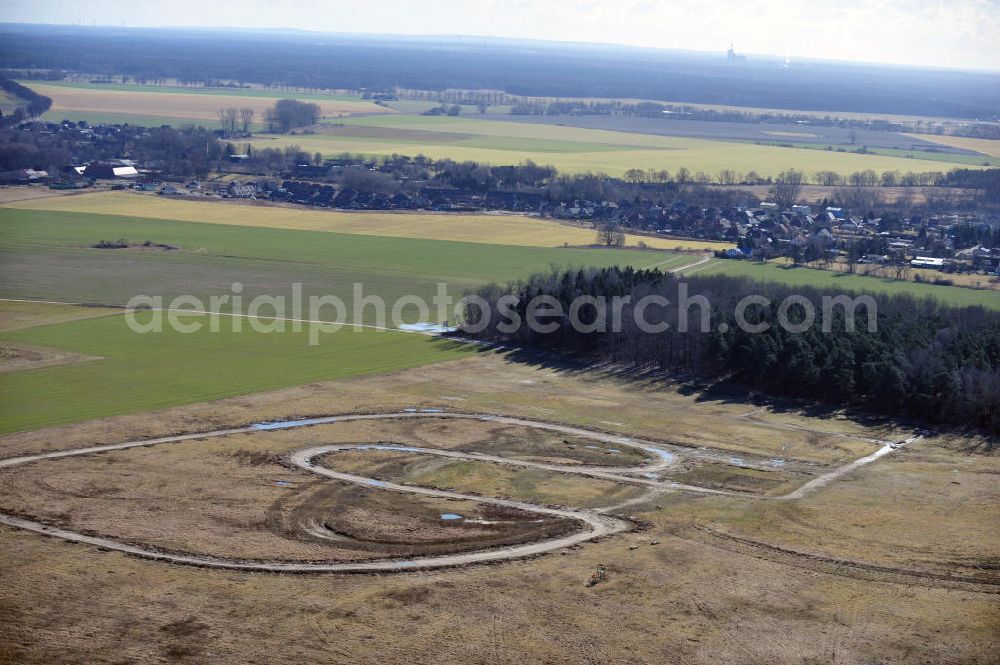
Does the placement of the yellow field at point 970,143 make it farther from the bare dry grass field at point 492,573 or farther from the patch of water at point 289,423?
the patch of water at point 289,423

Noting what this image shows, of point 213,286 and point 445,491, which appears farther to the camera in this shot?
point 213,286

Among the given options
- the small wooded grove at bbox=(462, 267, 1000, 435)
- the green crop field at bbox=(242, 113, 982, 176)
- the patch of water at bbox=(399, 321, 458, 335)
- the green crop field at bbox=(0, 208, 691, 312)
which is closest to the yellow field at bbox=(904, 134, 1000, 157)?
the green crop field at bbox=(242, 113, 982, 176)

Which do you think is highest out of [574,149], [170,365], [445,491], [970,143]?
[970,143]

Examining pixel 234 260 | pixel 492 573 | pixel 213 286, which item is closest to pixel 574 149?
pixel 234 260

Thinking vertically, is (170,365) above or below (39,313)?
below

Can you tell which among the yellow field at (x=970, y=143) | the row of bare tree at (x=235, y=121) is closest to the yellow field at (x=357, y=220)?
the row of bare tree at (x=235, y=121)

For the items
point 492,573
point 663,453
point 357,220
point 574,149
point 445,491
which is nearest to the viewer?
point 492,573

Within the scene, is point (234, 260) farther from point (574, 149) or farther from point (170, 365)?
point (574, 149)

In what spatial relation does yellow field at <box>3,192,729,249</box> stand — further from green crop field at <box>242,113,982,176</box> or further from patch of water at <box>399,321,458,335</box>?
green crop field at <box>242,113,982,176</box>
